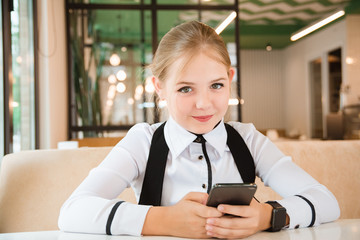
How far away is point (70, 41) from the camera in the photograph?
183 inches

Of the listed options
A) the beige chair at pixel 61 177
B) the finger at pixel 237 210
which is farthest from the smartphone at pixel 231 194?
the beige chair at pixel 61 177

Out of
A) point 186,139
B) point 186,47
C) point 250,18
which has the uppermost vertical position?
point 250,18

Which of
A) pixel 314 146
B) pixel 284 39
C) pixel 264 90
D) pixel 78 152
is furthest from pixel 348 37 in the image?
pixel 78 152

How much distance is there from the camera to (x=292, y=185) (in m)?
1.16

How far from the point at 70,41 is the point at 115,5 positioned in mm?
728

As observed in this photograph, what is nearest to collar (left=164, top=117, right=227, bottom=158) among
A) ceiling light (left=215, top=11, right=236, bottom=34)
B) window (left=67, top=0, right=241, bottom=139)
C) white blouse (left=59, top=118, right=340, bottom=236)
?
white blouse (left=59, top=118, right=340, bottom=236)

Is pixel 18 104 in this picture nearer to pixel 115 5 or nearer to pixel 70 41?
pixel 70 41

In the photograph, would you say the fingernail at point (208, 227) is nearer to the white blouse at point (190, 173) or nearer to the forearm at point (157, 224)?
the forearm at point (157, 224)

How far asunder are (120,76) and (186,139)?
3822 millimetres

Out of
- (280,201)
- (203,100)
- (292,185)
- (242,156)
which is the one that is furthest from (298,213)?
(203,100)

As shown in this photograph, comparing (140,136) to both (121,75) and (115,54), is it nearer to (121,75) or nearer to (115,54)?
(121,75)

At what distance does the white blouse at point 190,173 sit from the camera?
1.02 m

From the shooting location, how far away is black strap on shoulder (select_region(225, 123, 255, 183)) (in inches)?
47.6

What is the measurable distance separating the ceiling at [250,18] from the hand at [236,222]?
3.72 m
